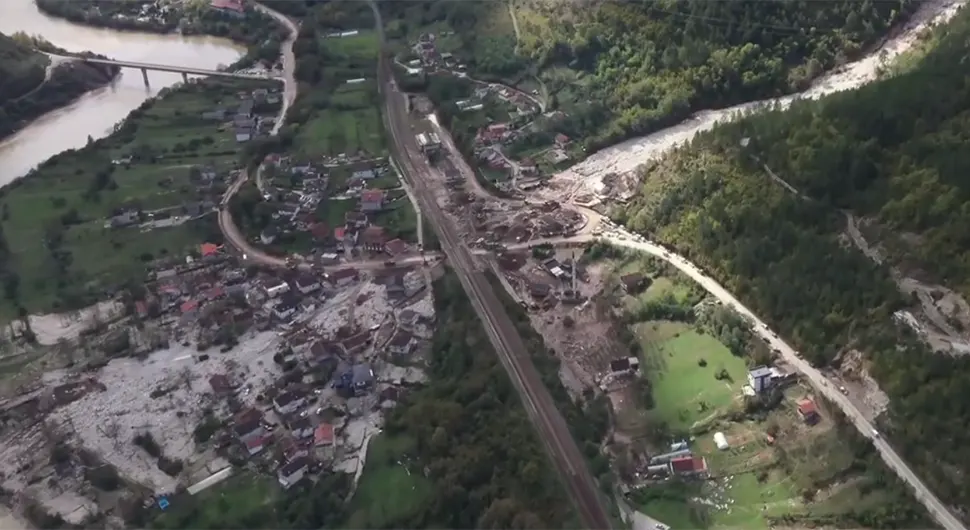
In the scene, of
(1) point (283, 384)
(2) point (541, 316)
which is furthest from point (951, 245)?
(1) point (283, 384)

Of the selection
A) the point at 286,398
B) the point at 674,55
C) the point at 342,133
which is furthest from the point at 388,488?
the point at 674,55

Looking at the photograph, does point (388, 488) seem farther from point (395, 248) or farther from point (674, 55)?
point (674, 55)

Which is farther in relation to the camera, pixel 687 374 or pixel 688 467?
pixel 687 374

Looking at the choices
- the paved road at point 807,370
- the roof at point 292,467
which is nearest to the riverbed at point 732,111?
the paved road at point 807,370

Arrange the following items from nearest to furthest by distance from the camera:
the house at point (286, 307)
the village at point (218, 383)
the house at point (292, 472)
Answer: the house at point (292, 472) → the village at point (218, 383) → the house at point (286, 307)

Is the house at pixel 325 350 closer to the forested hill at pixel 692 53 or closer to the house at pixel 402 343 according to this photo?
the house at pixel 402 343

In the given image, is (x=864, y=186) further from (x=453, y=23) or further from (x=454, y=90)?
(x=453, y=23)
